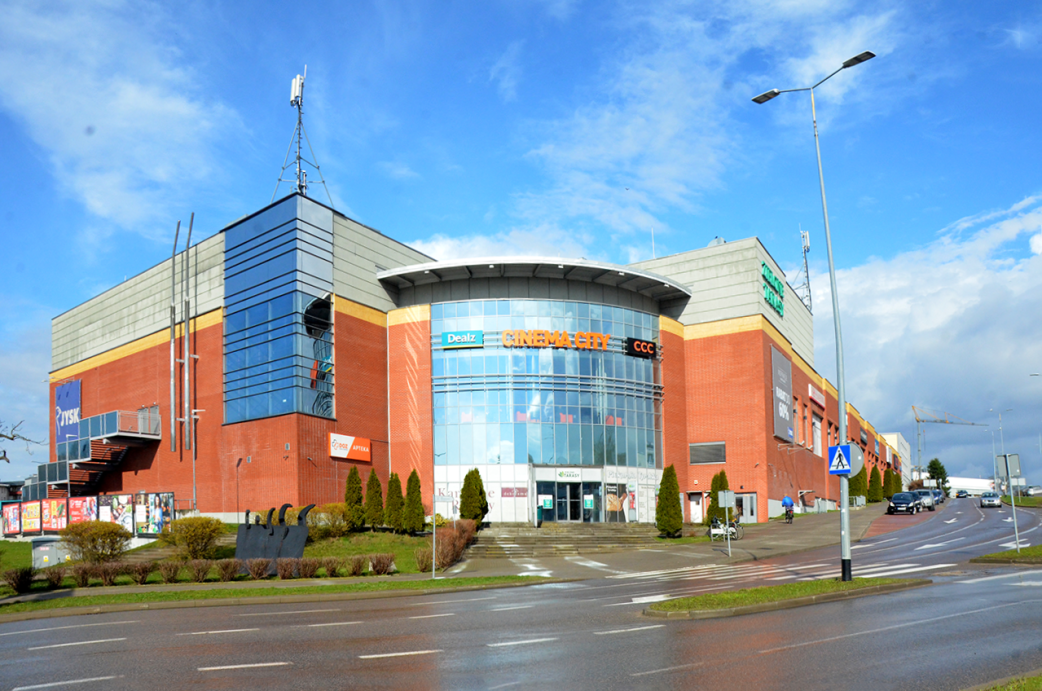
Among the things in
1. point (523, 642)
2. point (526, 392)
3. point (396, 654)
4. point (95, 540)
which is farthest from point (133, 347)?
point (523, 642)

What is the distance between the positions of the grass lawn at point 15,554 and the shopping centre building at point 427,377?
8.27 meters

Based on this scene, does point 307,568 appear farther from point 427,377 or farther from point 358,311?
point 358,311

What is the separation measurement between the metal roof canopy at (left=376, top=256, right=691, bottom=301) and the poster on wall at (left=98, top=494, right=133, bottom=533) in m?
18.7

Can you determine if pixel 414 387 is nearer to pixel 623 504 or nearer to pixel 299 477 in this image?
pixel 299 477

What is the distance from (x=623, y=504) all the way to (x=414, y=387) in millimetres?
14594

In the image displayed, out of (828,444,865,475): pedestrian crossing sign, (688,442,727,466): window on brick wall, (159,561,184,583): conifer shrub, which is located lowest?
(159,561,184,583): conifer shrub

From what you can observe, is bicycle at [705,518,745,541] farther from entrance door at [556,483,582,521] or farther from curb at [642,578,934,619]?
curb at [642,578,934,619]

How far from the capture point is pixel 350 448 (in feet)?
153

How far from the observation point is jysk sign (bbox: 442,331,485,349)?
163 ft

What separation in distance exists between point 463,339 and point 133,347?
2319 centimetres

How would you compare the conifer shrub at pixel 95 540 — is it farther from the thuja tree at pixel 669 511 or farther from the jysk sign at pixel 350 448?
the thuja tree at pixel 669 511

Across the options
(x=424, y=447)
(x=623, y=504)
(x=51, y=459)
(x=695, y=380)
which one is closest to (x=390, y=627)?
(x=424, y=447)

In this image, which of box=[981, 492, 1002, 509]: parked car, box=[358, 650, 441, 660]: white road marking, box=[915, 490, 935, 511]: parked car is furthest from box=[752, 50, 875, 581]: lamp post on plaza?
box=[981, 492, 1002, 509]: parked car

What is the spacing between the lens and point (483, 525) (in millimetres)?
45906
